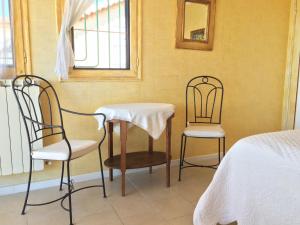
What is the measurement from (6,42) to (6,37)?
0.04 metres

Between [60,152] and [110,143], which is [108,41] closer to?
[110,143]

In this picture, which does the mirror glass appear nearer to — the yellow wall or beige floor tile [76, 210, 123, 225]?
the yellow wall

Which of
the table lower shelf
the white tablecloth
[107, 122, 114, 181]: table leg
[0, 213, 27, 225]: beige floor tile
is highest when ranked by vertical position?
the white tablecloth

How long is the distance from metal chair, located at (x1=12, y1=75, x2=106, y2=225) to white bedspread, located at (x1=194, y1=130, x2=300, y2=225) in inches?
37.3

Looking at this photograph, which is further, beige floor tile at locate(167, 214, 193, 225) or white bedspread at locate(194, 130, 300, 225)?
beige floor tile at locate(167, 214, 193, 225)

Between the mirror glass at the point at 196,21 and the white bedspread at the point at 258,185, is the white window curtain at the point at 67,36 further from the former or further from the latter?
the white bedspread at the point at 258,185

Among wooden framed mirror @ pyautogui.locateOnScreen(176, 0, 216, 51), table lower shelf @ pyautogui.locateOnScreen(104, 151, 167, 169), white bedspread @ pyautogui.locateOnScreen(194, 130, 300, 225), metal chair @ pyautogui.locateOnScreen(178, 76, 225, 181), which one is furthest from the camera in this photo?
metal chair @ pyautogui.locateOnScreen(178, 76, 225, 181)

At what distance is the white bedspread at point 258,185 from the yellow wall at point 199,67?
52.1 inches

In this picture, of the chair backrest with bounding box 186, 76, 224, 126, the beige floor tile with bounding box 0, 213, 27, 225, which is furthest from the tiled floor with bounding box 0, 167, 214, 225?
A: the chair backrest with bounding box 186, 76, 224, 126

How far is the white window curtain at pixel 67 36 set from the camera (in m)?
2.36

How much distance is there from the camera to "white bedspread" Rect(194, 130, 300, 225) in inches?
52.4

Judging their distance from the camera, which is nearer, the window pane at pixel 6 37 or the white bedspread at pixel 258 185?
the white bedspread at pixel 258 185

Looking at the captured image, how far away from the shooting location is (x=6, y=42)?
2.27m

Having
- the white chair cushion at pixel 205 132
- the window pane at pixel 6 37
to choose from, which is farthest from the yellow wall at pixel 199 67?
the white chair cushion at pixel 205 132
